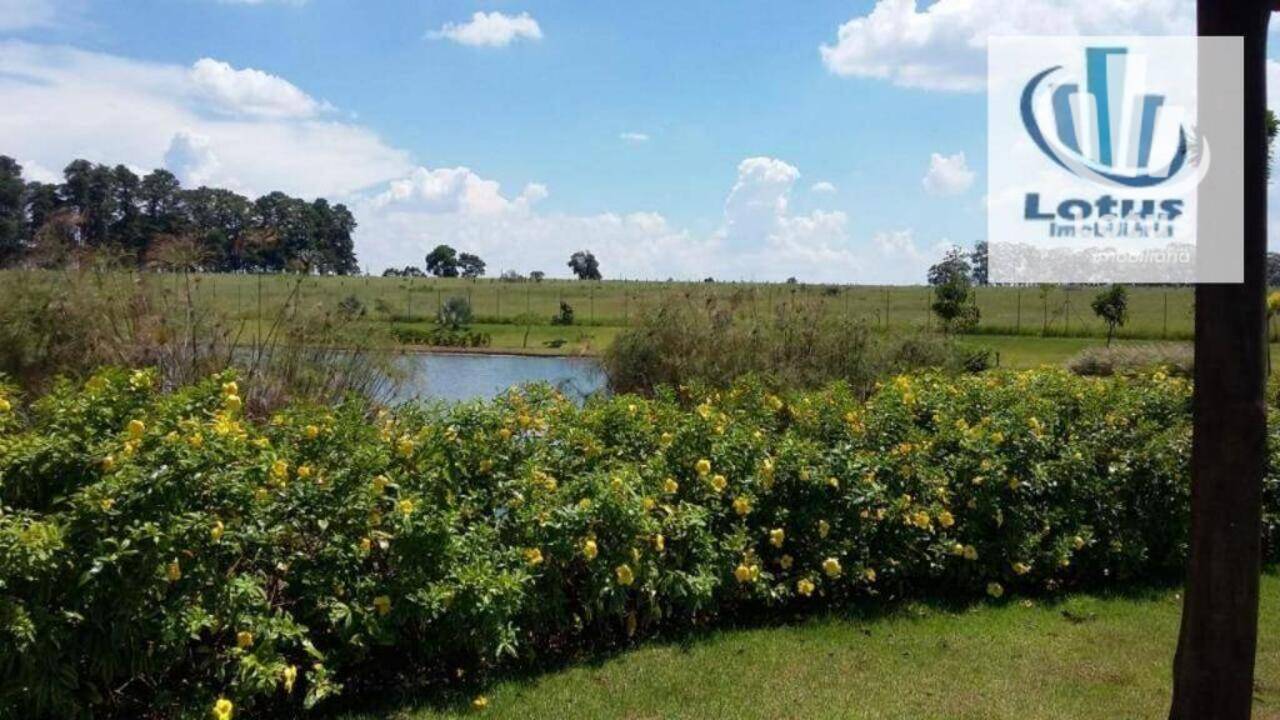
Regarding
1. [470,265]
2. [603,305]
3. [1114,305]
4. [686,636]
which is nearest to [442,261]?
[470,265]

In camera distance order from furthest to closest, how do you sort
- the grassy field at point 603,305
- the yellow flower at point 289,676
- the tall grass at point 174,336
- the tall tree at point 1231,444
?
the grassy field at point 603,305
the tall grass at point 174,336
the yellow flower at point 289,676
the tall tree at point 1231,444

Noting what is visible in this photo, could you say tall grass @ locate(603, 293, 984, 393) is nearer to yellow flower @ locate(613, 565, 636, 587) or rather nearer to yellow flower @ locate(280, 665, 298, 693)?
yellow flower @ locate(613, 565, 636, 587)

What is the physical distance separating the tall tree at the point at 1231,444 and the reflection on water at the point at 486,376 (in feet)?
11.1

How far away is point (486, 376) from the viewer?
906 inches

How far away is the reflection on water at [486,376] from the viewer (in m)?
11.5

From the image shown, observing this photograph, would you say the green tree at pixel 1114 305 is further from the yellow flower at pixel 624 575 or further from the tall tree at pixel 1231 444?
the tall tree at pixel 1231 444

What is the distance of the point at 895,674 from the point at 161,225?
148ft

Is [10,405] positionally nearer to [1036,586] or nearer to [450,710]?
[450,710]

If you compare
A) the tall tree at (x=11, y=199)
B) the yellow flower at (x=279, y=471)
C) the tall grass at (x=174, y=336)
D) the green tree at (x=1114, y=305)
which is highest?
the tall tree at (x=11, y=199)

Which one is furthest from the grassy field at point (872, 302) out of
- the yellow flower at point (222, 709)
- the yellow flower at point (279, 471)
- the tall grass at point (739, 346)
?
the yellow flower at point (222, 709)

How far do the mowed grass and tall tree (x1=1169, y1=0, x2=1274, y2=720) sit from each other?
1.30 m

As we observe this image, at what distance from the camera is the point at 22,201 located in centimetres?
4162

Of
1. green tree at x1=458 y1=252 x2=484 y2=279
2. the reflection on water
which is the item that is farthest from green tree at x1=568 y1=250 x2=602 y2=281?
the reflection on water

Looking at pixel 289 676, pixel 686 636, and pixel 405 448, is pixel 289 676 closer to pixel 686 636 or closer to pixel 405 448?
pixel 405 448
